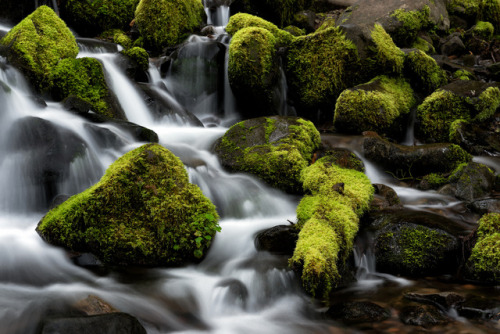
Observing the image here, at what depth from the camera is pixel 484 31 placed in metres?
14.4

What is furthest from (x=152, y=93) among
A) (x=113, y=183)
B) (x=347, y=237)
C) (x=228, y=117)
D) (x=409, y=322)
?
(x=409, y=322)

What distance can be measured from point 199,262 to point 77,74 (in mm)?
→ 4762

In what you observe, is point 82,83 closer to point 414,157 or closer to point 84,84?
point 84,84

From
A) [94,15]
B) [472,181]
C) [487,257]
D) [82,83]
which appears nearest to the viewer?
[487,257]

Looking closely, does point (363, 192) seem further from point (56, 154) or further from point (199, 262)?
point (56, 154)

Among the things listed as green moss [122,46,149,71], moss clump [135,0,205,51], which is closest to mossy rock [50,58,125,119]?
green moss [122,46,149,71]

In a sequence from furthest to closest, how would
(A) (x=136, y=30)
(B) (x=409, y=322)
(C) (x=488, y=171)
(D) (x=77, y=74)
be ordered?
(A) (x=136, y=30)
(D) (x=77, y=74)
(C) (x=488, y=171)
(B) (x=409, y=322)

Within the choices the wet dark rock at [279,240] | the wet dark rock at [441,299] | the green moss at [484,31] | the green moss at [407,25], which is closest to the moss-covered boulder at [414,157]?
the wet dark rock at [279,240]

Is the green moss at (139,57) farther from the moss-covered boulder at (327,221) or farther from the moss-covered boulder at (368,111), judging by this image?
the moss-covered boulder at (327,221)

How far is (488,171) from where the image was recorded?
21.4 feet

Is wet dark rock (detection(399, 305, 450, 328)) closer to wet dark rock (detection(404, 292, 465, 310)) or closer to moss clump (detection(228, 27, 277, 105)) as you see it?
wet dark rock (detection(404, 292, 465, 310))

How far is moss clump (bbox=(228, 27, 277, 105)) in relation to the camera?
341 inches

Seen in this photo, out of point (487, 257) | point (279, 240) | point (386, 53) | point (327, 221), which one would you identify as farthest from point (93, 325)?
point (386, 53)

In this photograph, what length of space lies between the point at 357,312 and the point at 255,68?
610cm
